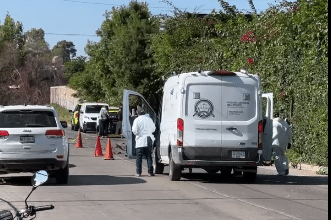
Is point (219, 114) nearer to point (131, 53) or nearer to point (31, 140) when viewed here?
point (31, 140)

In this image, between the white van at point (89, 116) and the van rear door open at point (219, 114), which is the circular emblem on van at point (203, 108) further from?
the white van at point (89, 116)

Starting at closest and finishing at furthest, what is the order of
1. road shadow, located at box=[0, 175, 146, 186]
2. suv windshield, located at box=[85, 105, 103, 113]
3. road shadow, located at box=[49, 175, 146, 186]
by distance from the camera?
1. road shadow, located at box=[0, 175, 146, 186]
2. road shadow, located at box=[49, 175, 146, 186]
3. suv windshield, located at box=[85, 105, 103, 113]

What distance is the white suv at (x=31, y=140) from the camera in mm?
16516

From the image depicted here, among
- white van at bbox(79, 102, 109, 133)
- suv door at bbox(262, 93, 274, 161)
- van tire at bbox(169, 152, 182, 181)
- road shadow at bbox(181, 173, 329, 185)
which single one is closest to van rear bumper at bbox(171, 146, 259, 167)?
van tire at bbox(169, 152, 182, 181)

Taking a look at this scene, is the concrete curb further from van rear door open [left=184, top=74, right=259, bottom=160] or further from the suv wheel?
the suv wheel

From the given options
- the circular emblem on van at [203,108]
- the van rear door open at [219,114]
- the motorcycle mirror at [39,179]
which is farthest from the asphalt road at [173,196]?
the motorcycle mirror at [39,179]

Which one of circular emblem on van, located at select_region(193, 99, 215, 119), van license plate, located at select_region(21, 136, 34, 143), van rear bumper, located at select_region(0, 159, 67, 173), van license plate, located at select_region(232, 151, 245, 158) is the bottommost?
van rear bumper, located at select_region(0, 159, 67, 173)

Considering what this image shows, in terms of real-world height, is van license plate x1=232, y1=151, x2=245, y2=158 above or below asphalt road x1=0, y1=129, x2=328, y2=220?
above

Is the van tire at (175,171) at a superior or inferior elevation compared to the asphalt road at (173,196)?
superior

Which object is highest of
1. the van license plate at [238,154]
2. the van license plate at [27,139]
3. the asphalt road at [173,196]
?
the van license plate at [27,139]

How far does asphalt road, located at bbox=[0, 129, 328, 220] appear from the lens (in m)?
12.3

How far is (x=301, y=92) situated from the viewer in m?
23.4

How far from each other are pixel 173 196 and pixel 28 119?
4102mm

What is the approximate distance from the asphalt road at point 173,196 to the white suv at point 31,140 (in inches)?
18.5
